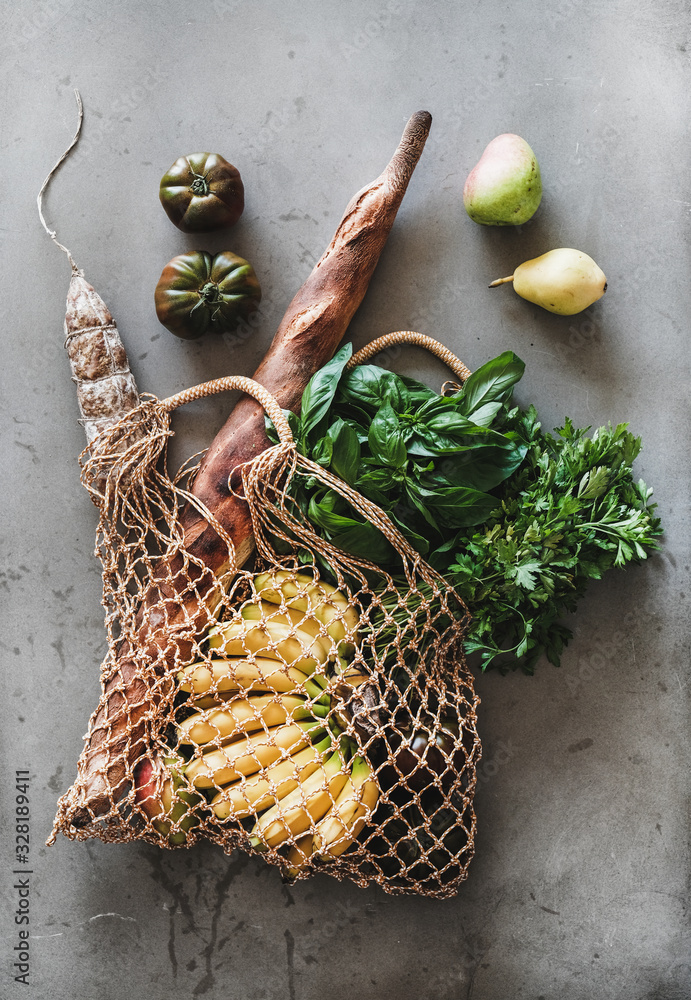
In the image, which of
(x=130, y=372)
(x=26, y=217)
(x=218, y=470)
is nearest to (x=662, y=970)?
(x=218, y=470)

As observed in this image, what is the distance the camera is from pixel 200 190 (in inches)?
60.4

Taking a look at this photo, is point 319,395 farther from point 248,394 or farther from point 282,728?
point 282,728

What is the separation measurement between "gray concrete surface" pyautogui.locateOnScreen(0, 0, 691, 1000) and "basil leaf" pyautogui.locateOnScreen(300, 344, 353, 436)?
11.5 inches

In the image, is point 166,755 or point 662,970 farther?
point 662,970

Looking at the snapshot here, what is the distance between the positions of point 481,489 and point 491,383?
24cm

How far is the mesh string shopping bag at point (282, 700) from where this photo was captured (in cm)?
138

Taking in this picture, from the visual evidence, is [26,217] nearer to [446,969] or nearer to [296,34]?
[296,34]

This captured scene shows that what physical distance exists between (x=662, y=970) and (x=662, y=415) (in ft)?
4.64

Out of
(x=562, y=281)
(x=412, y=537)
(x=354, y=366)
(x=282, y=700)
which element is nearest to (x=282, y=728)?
(x=282, y=700)

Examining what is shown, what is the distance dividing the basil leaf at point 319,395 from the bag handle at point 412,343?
0.42 ft

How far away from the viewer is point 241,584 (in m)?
1.55

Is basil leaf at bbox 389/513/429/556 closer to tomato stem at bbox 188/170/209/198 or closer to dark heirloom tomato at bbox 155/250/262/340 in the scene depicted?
dark heirloom tomato at bbox 155/250/262/340

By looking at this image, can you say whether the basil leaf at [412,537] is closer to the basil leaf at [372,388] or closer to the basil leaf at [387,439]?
the basil leaf at [387,439]

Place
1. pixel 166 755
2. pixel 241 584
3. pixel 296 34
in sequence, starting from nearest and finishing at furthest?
1. pixel 166 755
2. pixel 241 584
3. pixel 296 34
